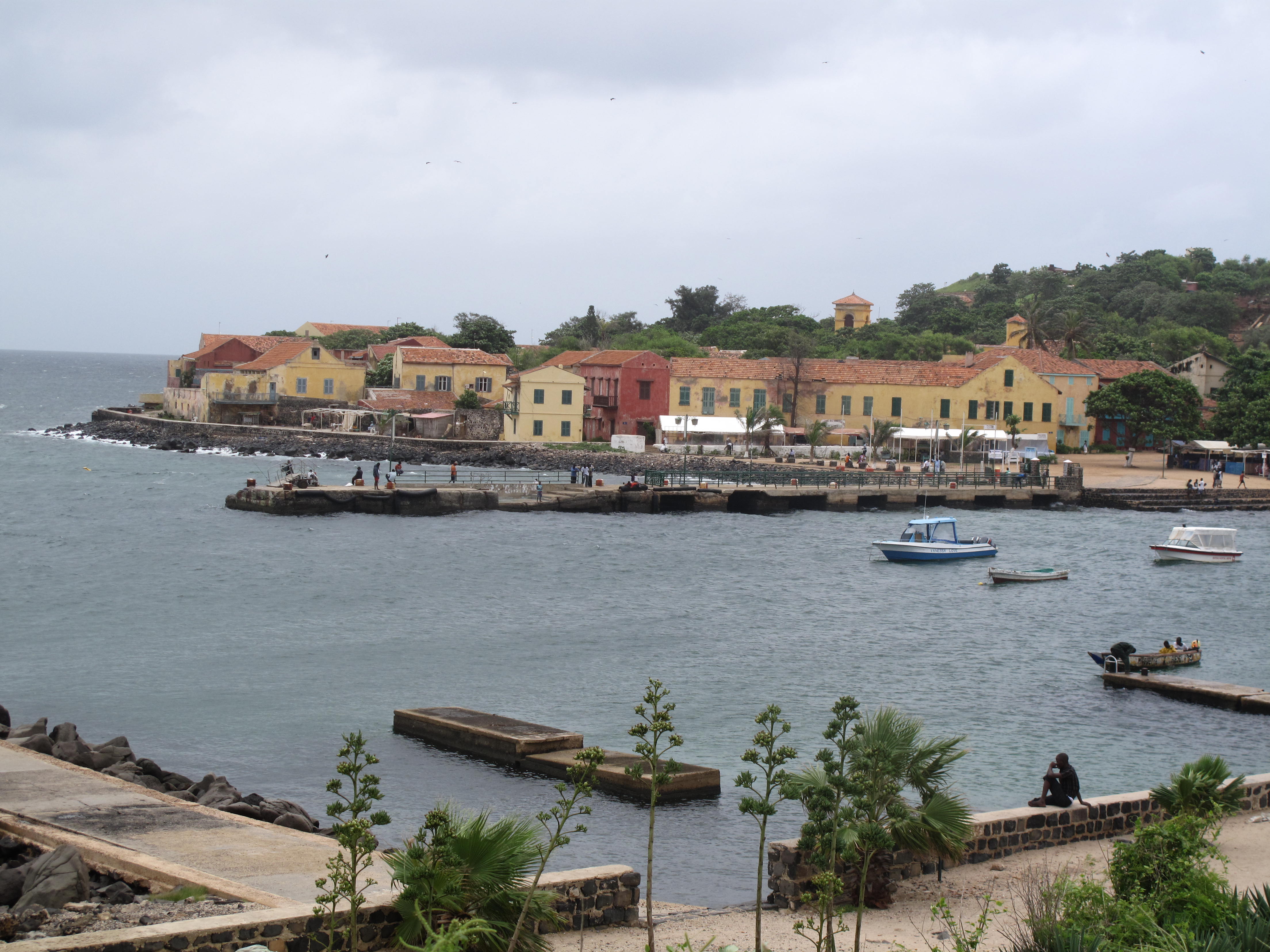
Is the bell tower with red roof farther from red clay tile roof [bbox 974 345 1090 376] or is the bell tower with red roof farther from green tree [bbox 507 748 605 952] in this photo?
green tree [bbox 507 748 605 952]

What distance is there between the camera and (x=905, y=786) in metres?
12.6

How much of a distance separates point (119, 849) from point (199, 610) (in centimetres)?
2157

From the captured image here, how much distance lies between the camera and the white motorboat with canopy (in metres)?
46.4

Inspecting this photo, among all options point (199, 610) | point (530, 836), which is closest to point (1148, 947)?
point (530, 836)

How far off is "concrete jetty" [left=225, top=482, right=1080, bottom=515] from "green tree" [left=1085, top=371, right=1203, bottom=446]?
1244cm

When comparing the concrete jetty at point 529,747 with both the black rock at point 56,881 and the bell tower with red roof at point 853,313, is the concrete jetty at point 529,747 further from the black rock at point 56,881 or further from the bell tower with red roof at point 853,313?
the bell tower with red roof at point 853,313

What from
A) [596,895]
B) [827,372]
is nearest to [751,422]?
[827,372]

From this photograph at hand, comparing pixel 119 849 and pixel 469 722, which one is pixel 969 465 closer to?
pixel 469 722

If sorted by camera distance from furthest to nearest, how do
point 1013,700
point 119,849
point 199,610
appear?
point 199,610, point 1013,700, point 119,849

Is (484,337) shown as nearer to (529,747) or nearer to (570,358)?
(570,358)

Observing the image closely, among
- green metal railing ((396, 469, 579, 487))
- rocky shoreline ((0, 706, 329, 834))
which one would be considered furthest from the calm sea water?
green metal railing ((396, 469, 579, 487))

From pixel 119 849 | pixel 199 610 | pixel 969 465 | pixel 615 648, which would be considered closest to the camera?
pixel 119 849

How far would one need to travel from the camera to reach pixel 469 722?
20.7 meters

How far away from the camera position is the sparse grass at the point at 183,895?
1106 centimetres
